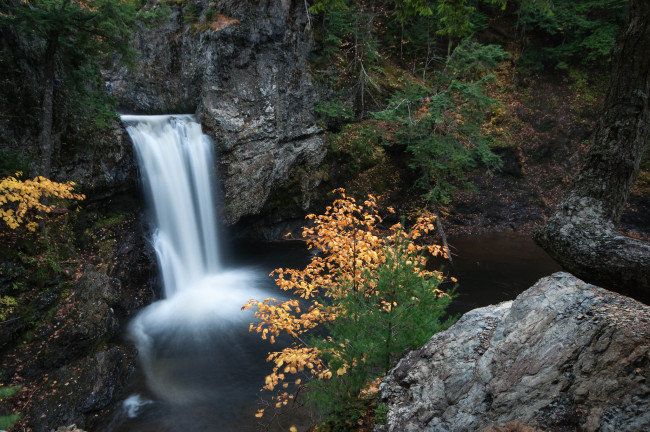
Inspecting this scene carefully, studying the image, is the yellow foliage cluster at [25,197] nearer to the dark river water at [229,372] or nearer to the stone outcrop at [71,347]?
the stone outcrop at [71,347]

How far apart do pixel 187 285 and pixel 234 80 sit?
300 inches

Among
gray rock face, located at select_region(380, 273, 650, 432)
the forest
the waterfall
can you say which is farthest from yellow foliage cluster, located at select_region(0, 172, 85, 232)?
gray rock face, located at select_region(380, 273, 650, 432)

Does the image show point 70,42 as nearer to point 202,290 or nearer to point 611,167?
point 202,290

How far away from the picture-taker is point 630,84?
2.26 m

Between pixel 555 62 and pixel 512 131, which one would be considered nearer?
pixel 512 131

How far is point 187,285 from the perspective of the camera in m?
11.2

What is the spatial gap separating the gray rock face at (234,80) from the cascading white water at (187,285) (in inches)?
39.3

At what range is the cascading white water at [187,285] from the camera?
24.6 feet

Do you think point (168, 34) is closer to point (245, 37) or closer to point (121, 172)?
point (245, 37)

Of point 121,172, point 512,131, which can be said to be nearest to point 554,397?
point 121,172

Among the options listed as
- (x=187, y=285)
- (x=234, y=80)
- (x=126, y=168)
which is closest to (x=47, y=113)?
(x=126, y=168)

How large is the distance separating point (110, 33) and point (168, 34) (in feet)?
19.1

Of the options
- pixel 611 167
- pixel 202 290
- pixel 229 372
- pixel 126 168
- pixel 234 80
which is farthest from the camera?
pixel 234 80

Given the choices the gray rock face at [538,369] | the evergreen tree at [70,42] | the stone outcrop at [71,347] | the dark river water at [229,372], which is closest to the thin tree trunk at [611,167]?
the gray rock face at [538,369]
